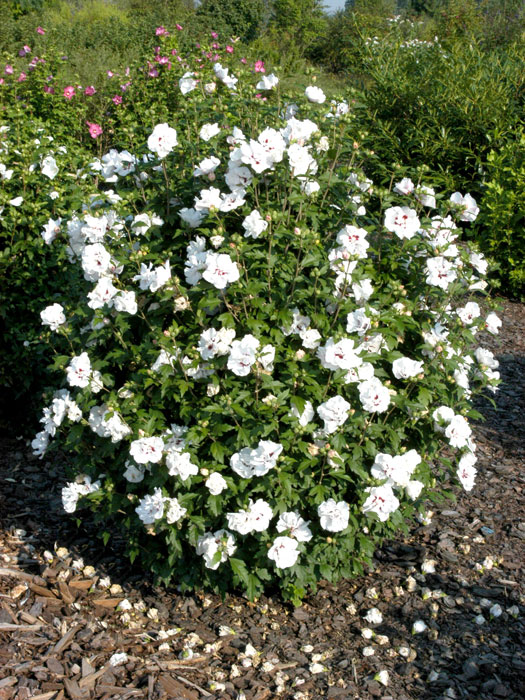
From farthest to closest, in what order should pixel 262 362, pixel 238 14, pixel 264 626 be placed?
pixel 238 14, pixel 264 626, pixel 262 362

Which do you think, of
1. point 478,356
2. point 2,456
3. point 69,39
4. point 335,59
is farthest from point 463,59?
point 335,59

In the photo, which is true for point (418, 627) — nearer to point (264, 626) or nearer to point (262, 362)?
point (264, 626)

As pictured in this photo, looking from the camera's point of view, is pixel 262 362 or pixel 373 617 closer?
pixel 262 362

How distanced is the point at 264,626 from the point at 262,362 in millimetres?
1217

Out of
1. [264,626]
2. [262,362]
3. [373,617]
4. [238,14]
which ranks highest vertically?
[262,362]

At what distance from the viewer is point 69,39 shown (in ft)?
44.8

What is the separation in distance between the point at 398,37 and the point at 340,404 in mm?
7918

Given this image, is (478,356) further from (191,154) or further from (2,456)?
(2,456)

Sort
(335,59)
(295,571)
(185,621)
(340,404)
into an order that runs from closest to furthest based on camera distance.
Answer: (340,404) → (295,571) → (185,621) → (335,59)

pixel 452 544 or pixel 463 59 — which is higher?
pixel 463 59

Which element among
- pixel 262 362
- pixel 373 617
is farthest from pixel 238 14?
pixel 373 617

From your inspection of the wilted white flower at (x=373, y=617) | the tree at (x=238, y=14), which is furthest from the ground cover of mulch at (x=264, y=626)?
the tree at (x=238, y=14)

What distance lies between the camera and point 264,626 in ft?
9.81

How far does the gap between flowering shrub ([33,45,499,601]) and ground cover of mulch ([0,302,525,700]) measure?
0.76 ft
